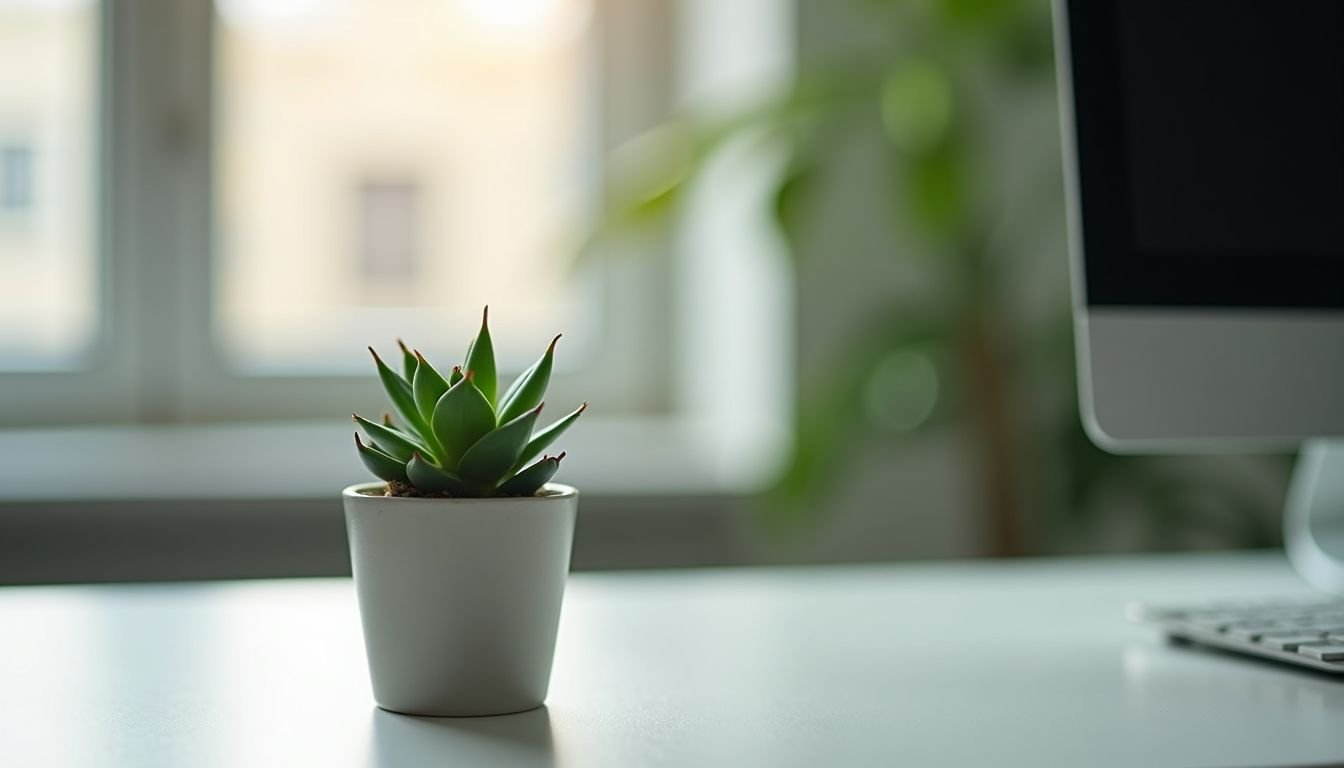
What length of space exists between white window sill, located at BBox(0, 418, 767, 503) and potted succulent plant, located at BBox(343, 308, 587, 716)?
3.60ft

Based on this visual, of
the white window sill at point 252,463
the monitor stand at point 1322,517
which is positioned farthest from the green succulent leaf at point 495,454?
the white window sill at point 252,463

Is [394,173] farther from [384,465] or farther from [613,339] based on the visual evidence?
[384,465]

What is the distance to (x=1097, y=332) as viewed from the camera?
2.43 ft

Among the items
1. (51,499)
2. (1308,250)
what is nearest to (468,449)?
(1308,250)

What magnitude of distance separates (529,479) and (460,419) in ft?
0.13

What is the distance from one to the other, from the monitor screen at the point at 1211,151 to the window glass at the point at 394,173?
4.02ft

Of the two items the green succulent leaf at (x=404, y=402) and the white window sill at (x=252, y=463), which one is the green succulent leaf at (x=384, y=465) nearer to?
the green succulent leaf at (x=404, y=402)

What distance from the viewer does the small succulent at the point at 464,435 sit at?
52cm

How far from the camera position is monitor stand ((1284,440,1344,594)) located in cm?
86

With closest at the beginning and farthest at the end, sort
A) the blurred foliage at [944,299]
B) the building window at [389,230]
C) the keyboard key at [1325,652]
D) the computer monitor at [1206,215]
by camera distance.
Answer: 1. the keyboard key at [1325,652]
2. the computer monitor at [1206,215]
3. the blurred foliage at [944,299]
4. the building window at [389,230]

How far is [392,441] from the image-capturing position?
1.77 feet

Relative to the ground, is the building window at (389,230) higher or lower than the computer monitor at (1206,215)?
higher

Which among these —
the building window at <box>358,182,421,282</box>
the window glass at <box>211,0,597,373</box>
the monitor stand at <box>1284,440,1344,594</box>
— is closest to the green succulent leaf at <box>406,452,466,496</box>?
the monitor stand at <box>1284,440,1344,594</box>

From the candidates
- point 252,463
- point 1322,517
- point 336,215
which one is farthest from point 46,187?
point 1322,517
